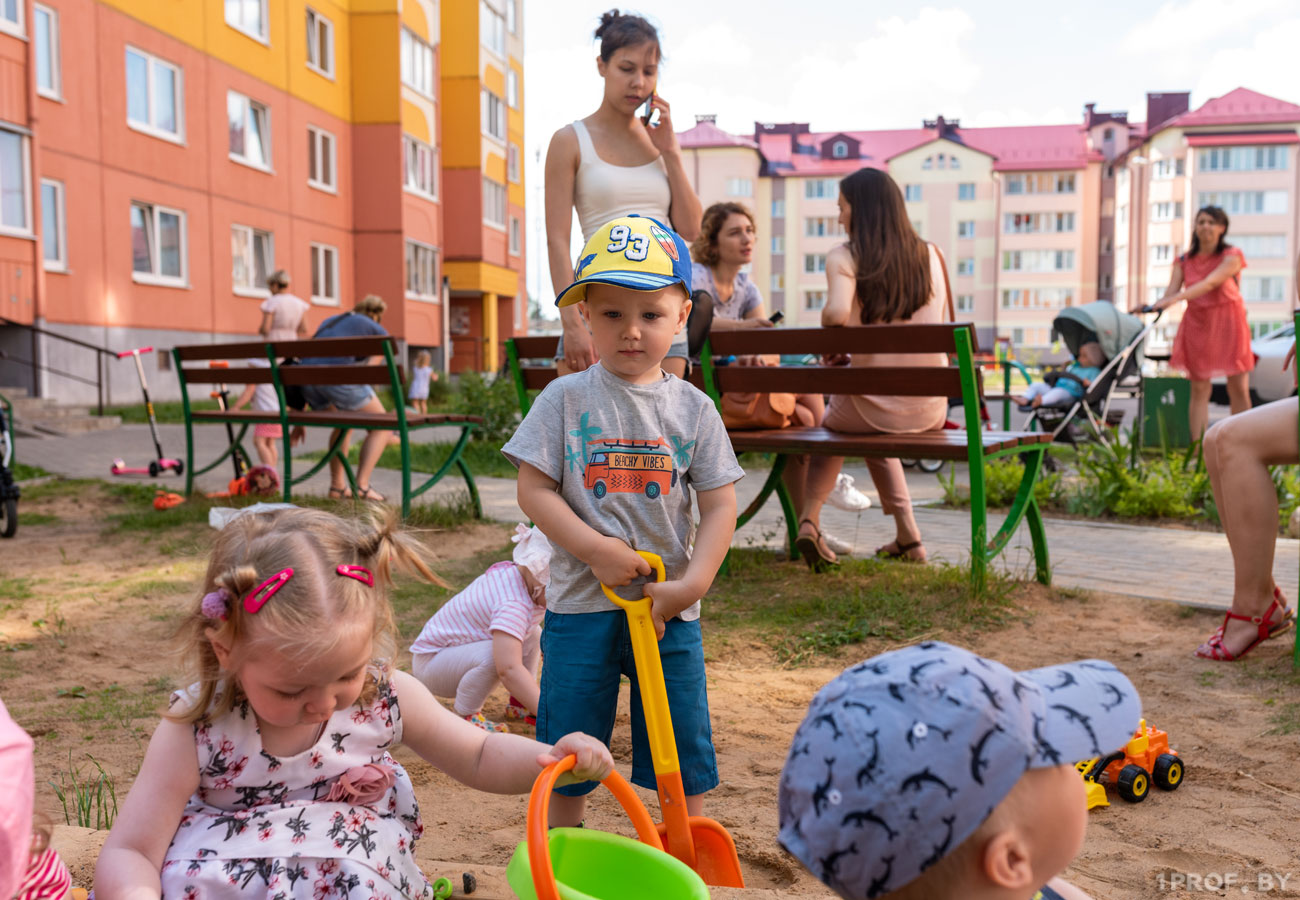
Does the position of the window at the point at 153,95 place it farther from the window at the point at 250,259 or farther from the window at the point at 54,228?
the window at the point at 250,259

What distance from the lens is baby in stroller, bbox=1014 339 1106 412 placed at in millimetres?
10398

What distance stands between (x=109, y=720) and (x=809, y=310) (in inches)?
2572

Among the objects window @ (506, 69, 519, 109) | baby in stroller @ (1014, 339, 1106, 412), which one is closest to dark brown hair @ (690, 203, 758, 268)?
baby in stroller @ (1014, 339, 1106, 412)

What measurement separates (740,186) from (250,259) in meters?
46.0

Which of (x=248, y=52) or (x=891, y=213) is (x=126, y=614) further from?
(x=248, y=52)

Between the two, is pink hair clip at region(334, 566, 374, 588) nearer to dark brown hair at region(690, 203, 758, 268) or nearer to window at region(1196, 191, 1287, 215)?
dark brown hair at region(690, 203, 758, 268)

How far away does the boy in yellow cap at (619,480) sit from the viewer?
2.38 metres

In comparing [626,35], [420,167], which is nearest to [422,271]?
[420,167]

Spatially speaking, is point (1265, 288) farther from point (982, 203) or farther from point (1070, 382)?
point (1070, 382)

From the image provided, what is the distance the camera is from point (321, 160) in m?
24.7

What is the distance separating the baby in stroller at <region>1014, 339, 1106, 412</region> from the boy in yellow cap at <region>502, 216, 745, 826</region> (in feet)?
28.8

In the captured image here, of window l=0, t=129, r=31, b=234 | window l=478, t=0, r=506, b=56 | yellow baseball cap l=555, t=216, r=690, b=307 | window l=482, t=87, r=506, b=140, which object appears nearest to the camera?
yellow baseball cap l=555, t=216, r=690, b=307

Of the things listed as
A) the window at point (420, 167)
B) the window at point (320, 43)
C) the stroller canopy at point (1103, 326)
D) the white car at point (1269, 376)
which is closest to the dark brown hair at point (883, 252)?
the stroller canopy at point (1103, 326)

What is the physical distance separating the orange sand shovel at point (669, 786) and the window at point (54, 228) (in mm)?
16846
